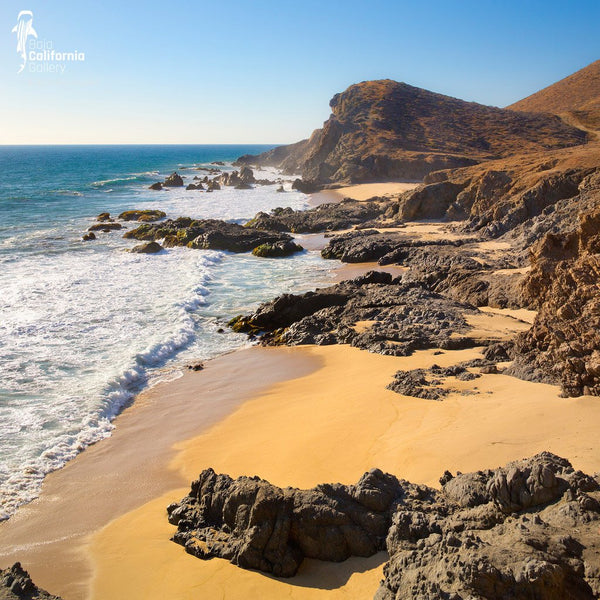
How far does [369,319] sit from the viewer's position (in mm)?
14688

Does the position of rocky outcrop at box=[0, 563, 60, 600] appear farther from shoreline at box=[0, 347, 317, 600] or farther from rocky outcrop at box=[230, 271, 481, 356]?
rocky outcrop at box=[230, 271, 481, 356]

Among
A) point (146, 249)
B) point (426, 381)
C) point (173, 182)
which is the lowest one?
point (426, 381)

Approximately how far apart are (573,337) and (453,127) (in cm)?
6444

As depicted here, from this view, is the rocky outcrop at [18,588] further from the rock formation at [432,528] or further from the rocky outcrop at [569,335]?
the rocky outcrop at [569,335]

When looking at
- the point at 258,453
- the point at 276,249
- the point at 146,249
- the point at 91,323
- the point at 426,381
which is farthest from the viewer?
the point at 146,249

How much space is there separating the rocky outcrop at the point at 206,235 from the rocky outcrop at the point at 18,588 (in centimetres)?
2476

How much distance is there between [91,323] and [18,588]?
11840 millimetres

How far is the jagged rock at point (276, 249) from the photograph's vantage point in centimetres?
2726

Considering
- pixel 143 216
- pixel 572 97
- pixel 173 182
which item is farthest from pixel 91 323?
pixel 572 97

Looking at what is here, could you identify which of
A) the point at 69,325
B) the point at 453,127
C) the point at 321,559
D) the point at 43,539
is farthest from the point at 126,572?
the point at 453,127

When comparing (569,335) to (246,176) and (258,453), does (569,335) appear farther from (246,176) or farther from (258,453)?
(246,176)

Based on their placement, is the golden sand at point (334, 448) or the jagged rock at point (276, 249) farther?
the jagged rock at point (276, 249)

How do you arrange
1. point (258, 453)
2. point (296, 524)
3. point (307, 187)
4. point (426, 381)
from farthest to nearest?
point (307, 187)
point (426, 381)
point (258, 453)
point (296, 524)

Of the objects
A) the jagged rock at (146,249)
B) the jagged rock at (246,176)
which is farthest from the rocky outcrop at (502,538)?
the jagged rock at (246,176)
